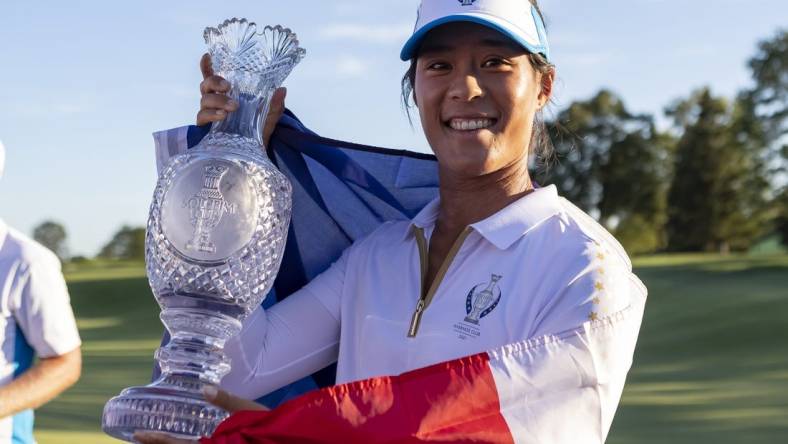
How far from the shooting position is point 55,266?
3428mm

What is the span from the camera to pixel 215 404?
2066 mm

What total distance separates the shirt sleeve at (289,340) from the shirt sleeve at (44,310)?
1.07 m

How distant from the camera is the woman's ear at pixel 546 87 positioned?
8.07 feet

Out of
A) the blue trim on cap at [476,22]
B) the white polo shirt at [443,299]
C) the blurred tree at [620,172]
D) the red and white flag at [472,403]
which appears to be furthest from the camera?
the blurred tree at [620,172]

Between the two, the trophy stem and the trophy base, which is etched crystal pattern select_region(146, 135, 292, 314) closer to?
the trophy stem

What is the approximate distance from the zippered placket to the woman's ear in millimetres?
330

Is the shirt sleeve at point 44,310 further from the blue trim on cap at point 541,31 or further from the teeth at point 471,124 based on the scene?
the blue trim on cap at point 541,31

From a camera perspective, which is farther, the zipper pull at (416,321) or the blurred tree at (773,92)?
the blurred tree at (773,92)

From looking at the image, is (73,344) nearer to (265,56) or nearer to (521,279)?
(265,56)

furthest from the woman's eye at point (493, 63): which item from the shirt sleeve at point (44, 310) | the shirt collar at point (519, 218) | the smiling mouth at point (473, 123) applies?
the shirt sleeve at point (44, 310)

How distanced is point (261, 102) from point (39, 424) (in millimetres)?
8043

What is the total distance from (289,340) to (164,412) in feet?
1.56

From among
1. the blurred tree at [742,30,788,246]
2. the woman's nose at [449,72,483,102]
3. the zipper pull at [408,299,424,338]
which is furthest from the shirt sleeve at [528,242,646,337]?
the blurred tree at [742,30,788,246]

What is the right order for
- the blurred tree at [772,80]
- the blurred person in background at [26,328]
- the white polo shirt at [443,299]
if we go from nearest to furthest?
1. the white polo shirt at [443,299]
2. the blurred person in background at [26,328]
3. the blurred tree at [772,80]
